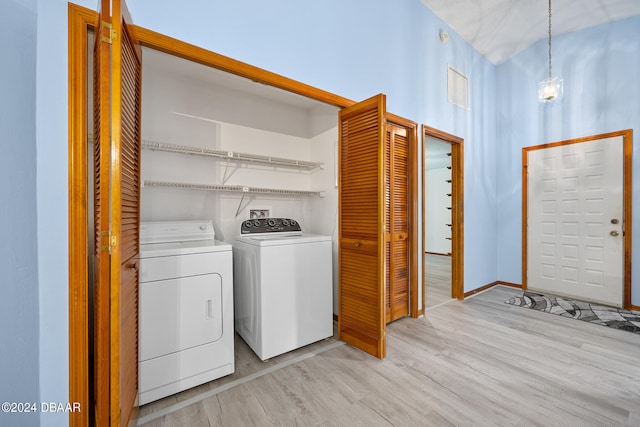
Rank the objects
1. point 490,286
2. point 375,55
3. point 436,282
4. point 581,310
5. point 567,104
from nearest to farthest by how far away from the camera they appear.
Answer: point 375,55, point 581,310, point 567,104, point 490,286, point 436,282

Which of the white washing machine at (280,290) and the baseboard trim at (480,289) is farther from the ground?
the white washing machine at (280,290)

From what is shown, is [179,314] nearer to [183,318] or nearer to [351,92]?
[183,318]

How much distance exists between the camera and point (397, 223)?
2.79 metres

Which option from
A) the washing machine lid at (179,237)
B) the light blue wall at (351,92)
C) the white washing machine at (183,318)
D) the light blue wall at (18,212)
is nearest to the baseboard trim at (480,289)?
the light blue wall at (351,92)

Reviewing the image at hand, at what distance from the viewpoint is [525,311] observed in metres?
3.12

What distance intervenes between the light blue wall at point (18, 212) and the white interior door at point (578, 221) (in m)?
5.10

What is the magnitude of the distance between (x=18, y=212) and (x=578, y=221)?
207 inches

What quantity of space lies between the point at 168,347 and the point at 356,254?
1.48 metres

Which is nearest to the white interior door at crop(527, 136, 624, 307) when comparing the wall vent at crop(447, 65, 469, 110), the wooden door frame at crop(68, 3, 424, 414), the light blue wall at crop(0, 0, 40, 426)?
the wall vent at crop(447, 65, 469, 110)

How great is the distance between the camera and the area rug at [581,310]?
2748mm

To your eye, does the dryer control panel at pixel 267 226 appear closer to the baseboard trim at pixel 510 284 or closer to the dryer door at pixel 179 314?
the dryer door at pixel 179 314

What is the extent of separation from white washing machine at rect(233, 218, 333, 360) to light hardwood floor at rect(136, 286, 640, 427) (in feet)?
0.71

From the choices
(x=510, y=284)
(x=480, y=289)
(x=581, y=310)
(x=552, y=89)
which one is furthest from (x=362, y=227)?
(x=510, y=284)

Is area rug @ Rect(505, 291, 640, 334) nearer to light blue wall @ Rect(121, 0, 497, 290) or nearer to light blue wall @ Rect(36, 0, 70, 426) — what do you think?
light blue wall @ Rect(121, 0, 497, 290)
